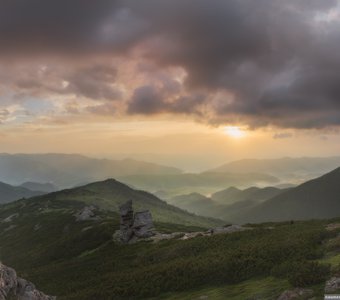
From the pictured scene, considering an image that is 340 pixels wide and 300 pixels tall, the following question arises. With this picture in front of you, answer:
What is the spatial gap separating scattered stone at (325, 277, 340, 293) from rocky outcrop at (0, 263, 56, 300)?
29.6 m

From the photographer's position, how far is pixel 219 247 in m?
54.6

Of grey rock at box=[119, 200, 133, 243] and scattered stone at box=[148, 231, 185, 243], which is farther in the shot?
grey rock at box=[119, 200, 133, 243]

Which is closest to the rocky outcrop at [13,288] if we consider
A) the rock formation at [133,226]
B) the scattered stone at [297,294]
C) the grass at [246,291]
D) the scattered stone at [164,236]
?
the grass at [246,291]

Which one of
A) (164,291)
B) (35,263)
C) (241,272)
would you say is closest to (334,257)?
(241,272)

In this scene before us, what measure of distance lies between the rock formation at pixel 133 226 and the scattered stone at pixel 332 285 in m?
Result: 65.4

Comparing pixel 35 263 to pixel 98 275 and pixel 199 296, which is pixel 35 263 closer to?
pixel 98 275

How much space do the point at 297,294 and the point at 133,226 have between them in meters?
68.7

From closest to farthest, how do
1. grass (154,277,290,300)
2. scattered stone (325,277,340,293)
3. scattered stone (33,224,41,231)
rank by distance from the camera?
scattered stone (325,277,340,293)
grass (154,277,290,300)
scattered stone (33,224,41,231)

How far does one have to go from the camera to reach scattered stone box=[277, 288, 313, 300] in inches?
981

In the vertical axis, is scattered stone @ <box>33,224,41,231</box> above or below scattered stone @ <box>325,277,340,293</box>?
below

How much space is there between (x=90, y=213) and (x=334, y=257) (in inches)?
5385

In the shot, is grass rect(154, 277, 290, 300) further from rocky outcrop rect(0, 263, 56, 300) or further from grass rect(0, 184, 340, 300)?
rocky outcrop rect(0, 263, 56, 300)

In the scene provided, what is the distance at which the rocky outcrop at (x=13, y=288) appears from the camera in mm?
38875

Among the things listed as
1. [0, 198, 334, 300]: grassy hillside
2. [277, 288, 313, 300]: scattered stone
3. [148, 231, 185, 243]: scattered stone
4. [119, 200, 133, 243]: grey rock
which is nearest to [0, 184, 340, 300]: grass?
[0, 198, 334, 300]: grassy hillside
